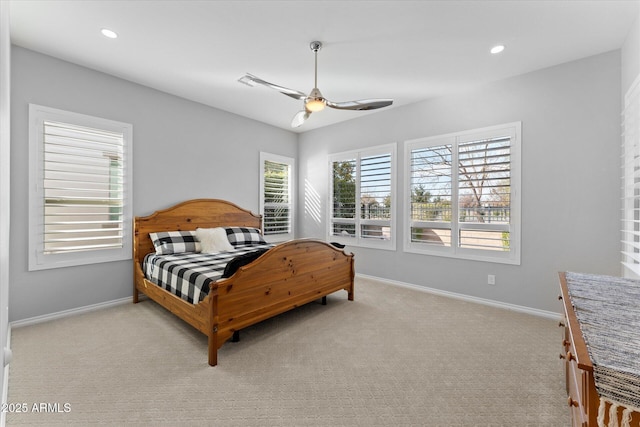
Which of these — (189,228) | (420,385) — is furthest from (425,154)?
(189,228)

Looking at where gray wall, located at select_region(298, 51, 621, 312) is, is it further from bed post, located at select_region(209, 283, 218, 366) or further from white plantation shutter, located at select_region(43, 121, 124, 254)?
white plantation shutter, located at select_region(43, 121, 124, 254)

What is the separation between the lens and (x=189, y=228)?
3908mm

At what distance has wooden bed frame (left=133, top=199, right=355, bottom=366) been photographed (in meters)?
2.20

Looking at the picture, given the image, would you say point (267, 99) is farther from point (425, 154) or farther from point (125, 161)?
point (425, 154)

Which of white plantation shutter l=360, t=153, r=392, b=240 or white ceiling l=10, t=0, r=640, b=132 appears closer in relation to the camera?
white ceiling l=10, t=0, r=640, b=132

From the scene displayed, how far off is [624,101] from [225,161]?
185 inches

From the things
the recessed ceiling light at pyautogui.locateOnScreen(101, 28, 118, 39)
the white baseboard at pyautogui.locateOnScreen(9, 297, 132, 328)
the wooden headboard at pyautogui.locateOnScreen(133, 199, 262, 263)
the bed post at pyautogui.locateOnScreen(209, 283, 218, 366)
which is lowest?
the white baseboard at pyautogui.locateOnScreen(9, 297, 132, 328)

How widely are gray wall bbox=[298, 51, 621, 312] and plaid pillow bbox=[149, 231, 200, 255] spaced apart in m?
3.22

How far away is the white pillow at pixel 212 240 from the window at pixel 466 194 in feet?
8.58

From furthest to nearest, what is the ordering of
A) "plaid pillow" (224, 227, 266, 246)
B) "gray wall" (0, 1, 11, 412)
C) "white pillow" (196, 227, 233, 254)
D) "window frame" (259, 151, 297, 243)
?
"window frame" (259, 151, 297, 243) → "plaid pillow" (224, 227, 266, 246) → "white pillow" (196, 227, 233, 254) → "gray wall" (0, 1, 11, 412)

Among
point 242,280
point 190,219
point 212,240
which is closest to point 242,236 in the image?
point 212,240

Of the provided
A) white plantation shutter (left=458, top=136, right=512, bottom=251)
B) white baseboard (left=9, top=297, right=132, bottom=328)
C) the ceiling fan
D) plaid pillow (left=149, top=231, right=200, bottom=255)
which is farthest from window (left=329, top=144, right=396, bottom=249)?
white baseboard (left=9, top=297, right=132, bottom=328)

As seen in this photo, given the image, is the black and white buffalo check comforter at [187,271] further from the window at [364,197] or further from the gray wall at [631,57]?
the gray wall at [631,57]

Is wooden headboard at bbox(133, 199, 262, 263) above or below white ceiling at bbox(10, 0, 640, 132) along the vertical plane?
below
